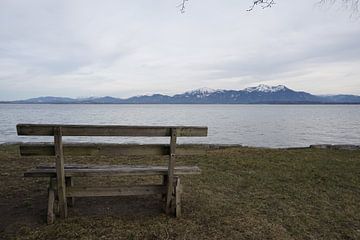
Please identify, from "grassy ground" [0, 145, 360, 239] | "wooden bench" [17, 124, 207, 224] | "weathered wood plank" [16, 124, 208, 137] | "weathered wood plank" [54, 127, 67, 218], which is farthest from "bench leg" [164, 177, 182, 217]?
"weathered wood plank" [54, 127, 67, 218]

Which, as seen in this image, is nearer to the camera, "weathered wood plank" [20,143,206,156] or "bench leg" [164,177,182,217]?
"weathered wood plank" [20,143,206,156]

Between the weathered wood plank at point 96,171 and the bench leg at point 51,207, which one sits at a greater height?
the weathered wood plank at point 96,171

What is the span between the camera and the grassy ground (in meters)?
4.86

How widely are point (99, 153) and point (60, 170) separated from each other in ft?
2.07

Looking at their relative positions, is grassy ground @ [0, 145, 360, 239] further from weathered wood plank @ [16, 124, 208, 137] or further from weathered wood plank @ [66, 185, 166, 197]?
weathered wood plank @ [16, 124, 208, 137]

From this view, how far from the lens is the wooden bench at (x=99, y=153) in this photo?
4684 mm

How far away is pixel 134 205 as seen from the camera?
609 cm

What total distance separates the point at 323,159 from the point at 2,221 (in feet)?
34.3

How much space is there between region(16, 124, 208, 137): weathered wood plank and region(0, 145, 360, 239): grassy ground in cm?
143

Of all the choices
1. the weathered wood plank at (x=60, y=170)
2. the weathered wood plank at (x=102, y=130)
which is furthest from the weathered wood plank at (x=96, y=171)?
the weathered wood plank at (x=102, y=130)

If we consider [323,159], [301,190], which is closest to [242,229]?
[301,190]

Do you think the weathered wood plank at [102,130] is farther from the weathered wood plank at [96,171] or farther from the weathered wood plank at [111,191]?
the weathered wood plank at [111,191]

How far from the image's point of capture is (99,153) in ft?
16.1

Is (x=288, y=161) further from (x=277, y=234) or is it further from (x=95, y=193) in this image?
(x=95, y=193)
